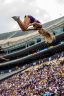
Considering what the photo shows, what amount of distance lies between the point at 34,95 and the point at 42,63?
8.04 meters

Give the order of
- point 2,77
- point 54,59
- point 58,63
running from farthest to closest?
point 2,77 < point 54,59 < point 58,63

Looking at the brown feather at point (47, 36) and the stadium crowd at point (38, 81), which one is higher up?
the brown feather at point (47, 36)

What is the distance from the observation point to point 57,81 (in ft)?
96.0

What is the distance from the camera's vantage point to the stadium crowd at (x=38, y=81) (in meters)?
28.8

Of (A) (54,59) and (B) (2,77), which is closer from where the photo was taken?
(A) (54,59)

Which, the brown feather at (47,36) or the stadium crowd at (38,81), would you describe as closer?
the brown feather at (47,36)

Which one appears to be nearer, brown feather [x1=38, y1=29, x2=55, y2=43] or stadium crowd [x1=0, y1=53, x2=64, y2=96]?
brown feather [x1=38, y1=29, x2=55, y2=43]

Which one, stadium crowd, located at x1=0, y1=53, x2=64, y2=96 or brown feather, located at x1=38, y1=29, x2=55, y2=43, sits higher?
brown feather, located at x1=38, y1=29, x2=55, y2=43

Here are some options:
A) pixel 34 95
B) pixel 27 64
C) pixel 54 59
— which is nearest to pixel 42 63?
pixel 54 59

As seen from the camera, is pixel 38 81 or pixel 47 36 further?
pixel 38 81

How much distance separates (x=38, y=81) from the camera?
32719mm

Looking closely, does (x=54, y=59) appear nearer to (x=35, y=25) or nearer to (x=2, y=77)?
(x=2, y=77)

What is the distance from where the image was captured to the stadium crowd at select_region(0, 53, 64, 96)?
2881 cm

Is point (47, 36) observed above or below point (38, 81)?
above
